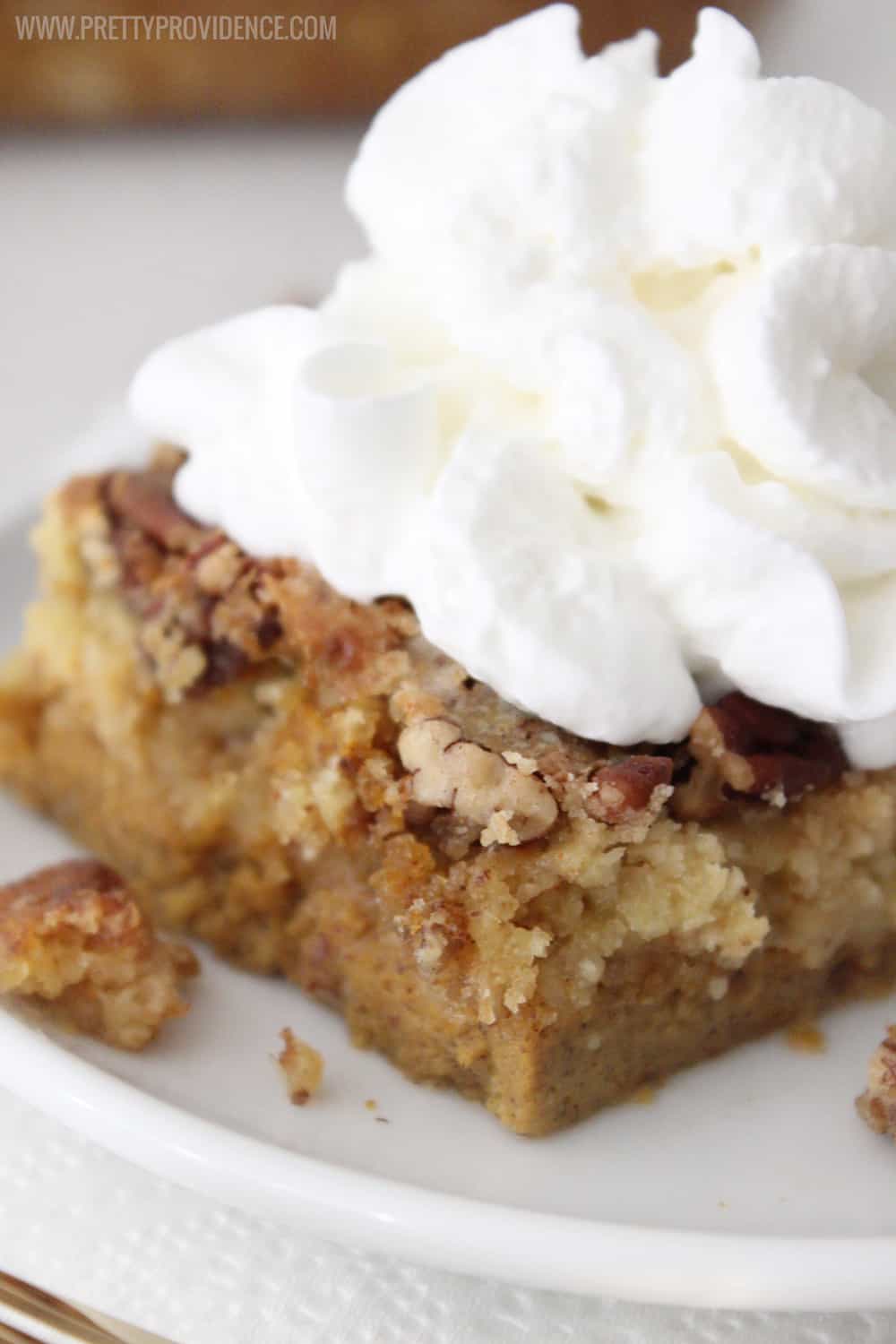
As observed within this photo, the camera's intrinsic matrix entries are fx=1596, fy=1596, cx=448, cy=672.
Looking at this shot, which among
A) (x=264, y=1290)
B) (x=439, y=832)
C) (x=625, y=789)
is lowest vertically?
(x=264, y=1290)

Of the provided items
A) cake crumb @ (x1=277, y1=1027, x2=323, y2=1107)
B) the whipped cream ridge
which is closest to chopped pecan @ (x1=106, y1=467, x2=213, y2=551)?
the whipped cream ridge

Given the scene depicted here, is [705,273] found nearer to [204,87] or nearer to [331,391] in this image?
[331,391]

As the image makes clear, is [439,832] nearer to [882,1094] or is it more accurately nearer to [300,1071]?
[300,1071]

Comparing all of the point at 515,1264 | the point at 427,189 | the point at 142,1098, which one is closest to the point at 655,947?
the point at 515,1264

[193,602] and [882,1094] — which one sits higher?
[193,602]

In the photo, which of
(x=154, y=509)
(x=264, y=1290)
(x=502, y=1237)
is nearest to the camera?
(x=502, y=1237)

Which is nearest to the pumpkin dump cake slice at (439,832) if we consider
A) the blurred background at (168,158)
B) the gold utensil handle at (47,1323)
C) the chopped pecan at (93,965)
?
the chopped pecan at (93,965)

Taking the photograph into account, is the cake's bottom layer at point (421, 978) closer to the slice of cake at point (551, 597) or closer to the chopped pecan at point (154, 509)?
the slice of cake at point (551, 597)

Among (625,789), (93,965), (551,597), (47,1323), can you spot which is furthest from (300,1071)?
(551,597)
